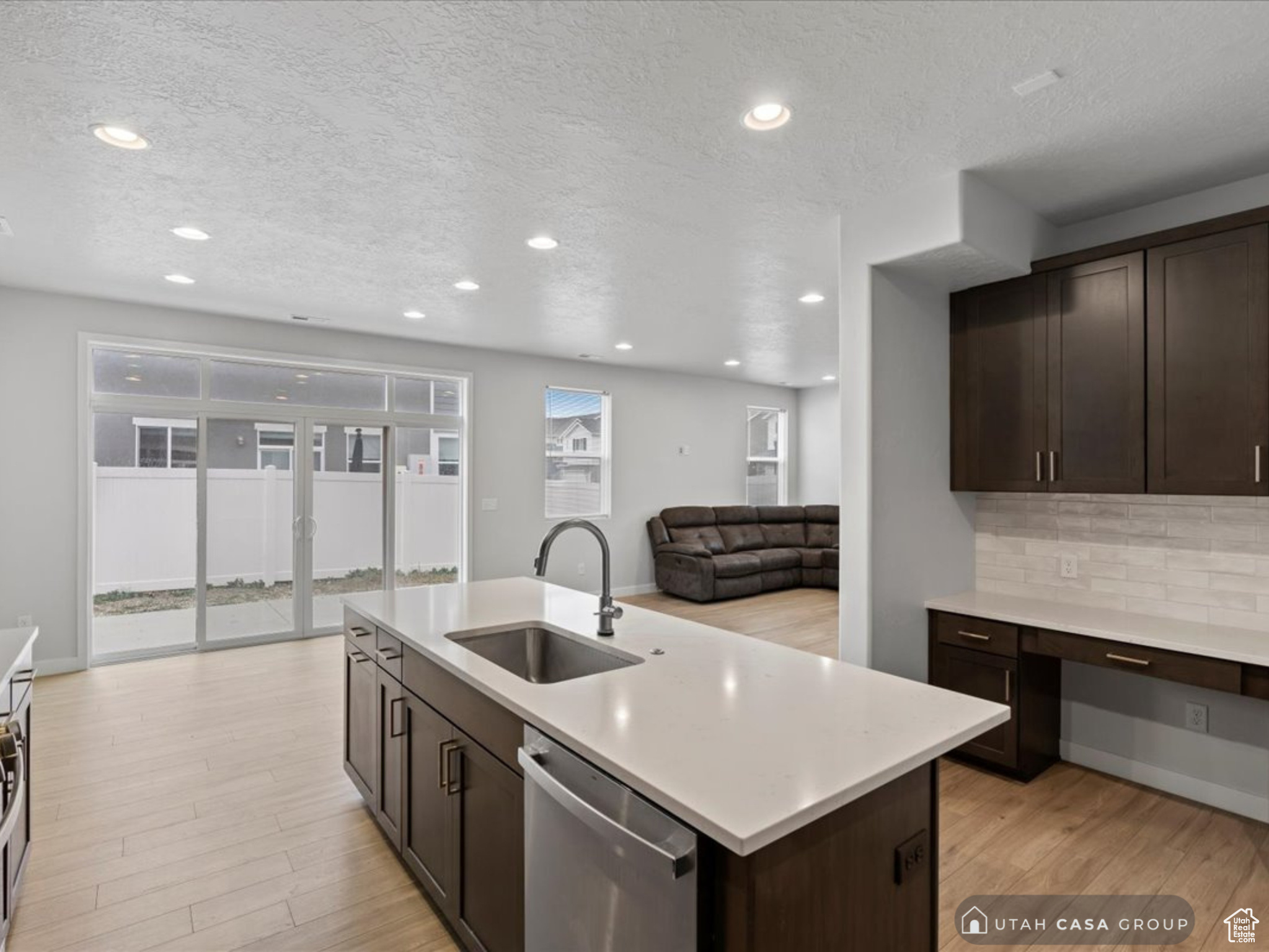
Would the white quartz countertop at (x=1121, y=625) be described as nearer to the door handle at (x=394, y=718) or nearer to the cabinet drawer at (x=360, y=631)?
A: the door handle at (x=394, y=718)

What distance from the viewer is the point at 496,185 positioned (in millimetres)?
2867

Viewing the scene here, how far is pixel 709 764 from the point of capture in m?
1.24

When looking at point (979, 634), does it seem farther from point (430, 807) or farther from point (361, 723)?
point (361, 723)

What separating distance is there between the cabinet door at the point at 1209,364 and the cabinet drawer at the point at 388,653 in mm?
3060

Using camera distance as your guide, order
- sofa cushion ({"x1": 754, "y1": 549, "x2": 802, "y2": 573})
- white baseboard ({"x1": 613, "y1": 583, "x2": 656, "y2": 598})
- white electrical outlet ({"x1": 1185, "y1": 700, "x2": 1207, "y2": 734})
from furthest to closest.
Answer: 1. sofa cushion ({"x1": 754, "y1": 549, "x2": 802, "y2": 573})
2. white baseboard ({"x1": 613, "y1": 583, "x2": 656, "y2": 598})
3. white electrical outlet ({"x1": 1185, "y1": 700, "x2": 1207, "y2": 734})

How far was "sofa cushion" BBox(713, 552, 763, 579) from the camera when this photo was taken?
7332 millimetres

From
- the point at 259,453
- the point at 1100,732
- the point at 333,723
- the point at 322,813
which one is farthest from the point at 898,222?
the point at 259,453

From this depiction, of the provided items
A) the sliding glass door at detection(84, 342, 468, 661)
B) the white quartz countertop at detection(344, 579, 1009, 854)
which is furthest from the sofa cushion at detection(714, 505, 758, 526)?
the white quartz countertop at detection(344, 579, 1009, 854)

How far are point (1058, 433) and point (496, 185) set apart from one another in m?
2.78

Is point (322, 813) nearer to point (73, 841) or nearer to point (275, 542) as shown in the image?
point (73, 841)

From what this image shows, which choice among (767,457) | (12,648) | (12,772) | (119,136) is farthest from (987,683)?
(767,457)

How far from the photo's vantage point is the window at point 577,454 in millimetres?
7266

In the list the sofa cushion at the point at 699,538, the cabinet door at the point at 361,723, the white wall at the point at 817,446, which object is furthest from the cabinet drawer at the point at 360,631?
the white wall at the point at 817,446

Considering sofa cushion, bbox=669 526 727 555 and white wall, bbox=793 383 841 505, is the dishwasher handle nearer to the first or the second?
sofa cushion, bbox=669 526 727 555
